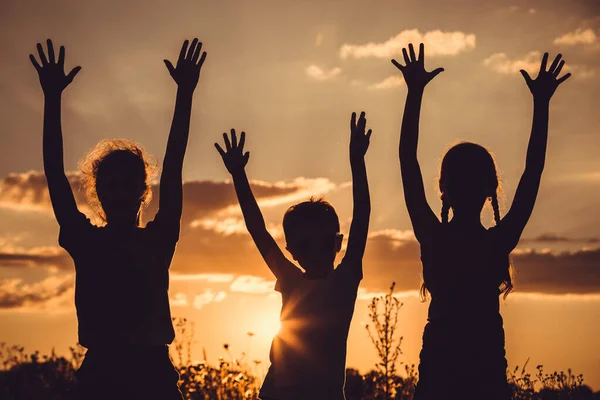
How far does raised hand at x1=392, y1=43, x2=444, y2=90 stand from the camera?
5555mm

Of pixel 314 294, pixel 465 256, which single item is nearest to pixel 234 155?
pixel 314 294

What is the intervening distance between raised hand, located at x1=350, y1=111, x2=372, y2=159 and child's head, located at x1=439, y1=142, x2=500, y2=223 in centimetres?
60

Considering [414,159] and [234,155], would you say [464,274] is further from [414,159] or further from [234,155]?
[234,155]

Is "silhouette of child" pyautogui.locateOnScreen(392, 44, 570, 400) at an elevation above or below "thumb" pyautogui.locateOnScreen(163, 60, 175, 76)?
below

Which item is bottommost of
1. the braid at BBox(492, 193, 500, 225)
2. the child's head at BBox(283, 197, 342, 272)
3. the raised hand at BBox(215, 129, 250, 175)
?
the child's head at BBox(283, 197, 342, 272)

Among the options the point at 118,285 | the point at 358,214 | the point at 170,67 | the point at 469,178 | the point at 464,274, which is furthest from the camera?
the point at 170,67

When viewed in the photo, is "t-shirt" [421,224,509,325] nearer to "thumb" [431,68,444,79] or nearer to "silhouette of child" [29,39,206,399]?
"thumb" [431,68,444,79]

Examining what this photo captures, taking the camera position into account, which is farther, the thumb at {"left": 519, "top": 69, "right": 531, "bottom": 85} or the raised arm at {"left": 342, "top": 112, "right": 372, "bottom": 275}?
the thumb at {"left": 519, "top": 69, "right": 531, "bottom": 85}

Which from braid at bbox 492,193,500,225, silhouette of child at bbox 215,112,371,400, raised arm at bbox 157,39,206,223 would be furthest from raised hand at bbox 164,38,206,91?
braid at bbox 492,193,500,225

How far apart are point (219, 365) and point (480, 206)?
16.9 ft

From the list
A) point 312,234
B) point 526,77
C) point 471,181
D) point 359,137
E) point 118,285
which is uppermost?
point 526,77

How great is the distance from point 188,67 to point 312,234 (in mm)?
1461

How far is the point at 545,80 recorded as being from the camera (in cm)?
564

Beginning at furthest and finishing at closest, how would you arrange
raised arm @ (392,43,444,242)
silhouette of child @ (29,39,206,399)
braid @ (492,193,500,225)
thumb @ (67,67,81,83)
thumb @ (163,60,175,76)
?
thumb @ (163,60,175,76)
braid @ (492,193,500,225)
raised arm @ (392,43,444,242)
thumb @ (67,67,81,83)
silhouette of child @ (29,39,206,399)
